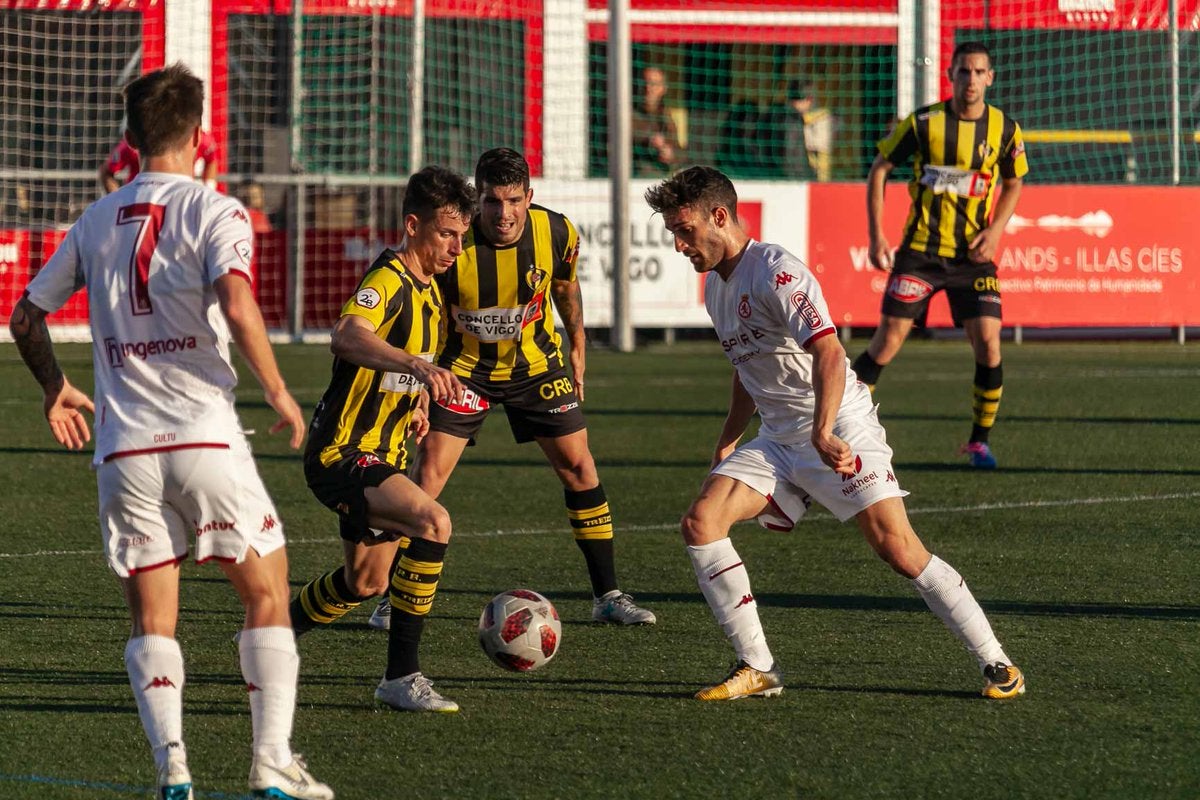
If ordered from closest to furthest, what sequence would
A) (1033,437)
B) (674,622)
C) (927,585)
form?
(927,585)
(674,622)
(1033,437)

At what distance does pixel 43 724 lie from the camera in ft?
15.6

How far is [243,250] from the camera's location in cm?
385

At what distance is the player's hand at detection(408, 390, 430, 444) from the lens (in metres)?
5.53

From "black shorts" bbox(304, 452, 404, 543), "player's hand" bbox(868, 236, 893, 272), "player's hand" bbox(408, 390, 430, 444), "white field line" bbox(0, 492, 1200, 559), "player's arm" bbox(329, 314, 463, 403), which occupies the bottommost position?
"white field line" bbox(0, 492, 1200, 559)

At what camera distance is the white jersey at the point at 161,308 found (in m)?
3.85

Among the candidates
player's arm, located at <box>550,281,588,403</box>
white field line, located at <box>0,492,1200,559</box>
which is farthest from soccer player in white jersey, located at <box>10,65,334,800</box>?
white field line, located at <box>0,492,1200,559</box>

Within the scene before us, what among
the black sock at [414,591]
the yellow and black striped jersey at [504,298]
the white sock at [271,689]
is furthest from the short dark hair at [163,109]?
the yellow and black striped jersey at [504,298]

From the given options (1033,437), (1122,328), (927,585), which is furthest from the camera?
(1122,328)

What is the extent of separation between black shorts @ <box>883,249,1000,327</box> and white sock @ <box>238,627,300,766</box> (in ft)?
21.2

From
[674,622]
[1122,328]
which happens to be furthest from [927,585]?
[1122,328]

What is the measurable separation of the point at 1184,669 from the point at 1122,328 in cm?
1442

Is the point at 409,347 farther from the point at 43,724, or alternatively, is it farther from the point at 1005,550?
the point at 1005,550

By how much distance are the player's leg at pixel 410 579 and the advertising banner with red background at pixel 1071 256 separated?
12.9 m

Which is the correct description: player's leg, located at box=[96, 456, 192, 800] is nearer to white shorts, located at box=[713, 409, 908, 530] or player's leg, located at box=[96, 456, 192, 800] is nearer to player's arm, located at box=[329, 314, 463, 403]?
player's arm, located at box=[329, 314, 463, 403]
